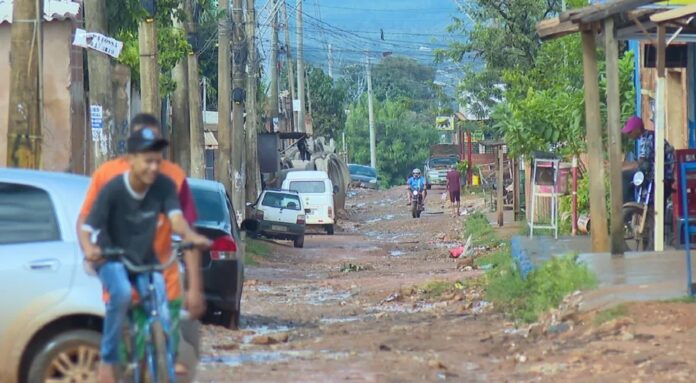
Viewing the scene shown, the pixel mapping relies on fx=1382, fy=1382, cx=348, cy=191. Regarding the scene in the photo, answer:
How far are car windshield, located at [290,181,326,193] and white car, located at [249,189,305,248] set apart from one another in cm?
457

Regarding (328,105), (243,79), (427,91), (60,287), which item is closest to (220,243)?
(60,287)

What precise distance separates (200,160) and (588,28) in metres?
16.0

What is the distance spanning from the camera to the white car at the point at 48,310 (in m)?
8.52

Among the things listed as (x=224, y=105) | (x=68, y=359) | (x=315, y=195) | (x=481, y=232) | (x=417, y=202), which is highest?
(x=224, y=105)

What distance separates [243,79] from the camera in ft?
126

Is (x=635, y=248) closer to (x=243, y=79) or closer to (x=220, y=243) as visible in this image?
(x=220, y=243)

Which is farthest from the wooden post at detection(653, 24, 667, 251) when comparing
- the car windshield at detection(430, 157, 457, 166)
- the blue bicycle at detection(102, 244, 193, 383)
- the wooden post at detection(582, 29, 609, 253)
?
the car windshield at detection(430, 157, 457, 166)

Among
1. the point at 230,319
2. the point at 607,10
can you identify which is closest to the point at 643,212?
the point at 607,10

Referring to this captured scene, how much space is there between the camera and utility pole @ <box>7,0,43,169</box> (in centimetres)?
1379

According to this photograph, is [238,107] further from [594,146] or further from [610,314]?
[610,314]

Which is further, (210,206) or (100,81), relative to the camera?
(100,81)

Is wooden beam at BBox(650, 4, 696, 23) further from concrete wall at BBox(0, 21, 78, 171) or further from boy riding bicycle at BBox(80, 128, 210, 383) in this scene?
concrete wall at BBox(0, 21, 78, 171)

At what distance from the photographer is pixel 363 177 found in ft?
275

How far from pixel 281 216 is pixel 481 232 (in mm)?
5456
